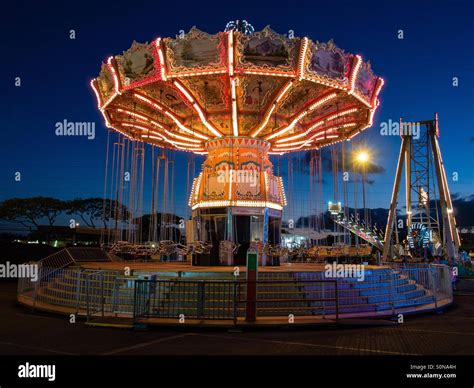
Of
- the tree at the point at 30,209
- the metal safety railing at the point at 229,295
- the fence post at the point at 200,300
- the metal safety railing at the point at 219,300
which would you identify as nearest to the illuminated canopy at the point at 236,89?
the metal safety railing at the point at 229,295

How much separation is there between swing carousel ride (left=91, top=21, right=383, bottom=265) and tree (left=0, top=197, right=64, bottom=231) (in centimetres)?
3211

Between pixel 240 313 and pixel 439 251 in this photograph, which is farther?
pixel 439 251

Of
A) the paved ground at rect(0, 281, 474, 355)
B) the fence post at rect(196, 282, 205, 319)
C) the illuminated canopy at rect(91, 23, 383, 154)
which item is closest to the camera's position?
the paved ground at rect(0, 281, 474, 355)

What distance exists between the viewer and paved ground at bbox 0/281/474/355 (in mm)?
6703

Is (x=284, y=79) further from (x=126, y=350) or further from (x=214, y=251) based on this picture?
(x=126, y=350)

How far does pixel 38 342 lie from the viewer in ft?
23.9

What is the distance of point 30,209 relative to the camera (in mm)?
47781

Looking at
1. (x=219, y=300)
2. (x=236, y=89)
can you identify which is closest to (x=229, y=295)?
(x=219, y=300)

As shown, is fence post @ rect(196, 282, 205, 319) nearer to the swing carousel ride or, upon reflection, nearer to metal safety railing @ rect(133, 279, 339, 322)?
metal safety railing @ rect(133, 279, 339, 322)

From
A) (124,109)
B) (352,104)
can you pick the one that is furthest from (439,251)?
(124,109)

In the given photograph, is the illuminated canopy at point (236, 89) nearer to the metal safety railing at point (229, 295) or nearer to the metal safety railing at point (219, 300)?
the metal safety railing at point (229, 295)

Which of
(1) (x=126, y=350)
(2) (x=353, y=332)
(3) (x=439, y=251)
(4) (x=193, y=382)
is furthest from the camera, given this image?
(3) (x=439, y=251)

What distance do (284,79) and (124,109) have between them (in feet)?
24.9

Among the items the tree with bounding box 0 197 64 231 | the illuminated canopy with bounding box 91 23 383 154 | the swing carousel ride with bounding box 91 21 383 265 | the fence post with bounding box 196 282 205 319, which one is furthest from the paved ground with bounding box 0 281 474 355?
the tree with bounding box 0 197 64 231
